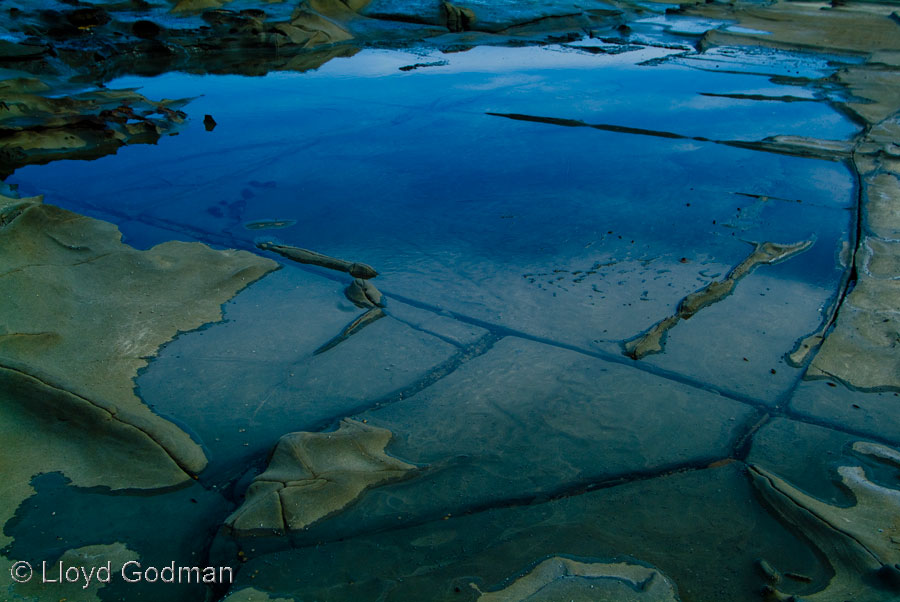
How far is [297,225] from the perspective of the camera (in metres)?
3.39

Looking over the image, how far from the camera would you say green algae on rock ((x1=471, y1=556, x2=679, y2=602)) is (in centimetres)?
152

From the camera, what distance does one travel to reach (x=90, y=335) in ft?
8.02

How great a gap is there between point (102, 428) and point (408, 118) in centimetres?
355

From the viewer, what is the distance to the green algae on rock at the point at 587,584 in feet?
4.98

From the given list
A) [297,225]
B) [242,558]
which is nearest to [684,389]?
[242,558]

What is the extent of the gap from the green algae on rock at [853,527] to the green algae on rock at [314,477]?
953 mm

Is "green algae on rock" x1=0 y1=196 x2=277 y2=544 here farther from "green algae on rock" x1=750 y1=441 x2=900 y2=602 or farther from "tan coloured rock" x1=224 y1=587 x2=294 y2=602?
"green algae on rock" x1=750 y1=441 x2=900 y2=602

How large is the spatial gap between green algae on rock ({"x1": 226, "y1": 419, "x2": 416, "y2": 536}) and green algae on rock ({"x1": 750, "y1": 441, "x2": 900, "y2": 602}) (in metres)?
0.95

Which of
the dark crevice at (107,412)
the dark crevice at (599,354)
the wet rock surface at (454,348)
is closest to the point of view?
the wet rock surface at (454,348)

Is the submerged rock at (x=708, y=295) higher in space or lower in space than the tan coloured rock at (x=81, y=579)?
higher

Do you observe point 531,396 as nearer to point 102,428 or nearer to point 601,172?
point 102,428

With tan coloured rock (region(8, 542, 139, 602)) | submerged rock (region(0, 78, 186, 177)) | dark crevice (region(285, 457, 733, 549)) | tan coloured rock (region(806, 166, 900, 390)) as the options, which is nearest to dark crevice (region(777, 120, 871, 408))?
tan coloured rock (region(806, 166, 900, 390))

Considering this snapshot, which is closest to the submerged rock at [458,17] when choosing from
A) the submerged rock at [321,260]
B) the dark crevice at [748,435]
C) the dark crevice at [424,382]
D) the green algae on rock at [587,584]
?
the submerged rock at [321,260]

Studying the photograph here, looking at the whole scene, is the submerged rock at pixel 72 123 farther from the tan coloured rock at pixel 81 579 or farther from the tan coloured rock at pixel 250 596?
the tan coloured rock at pixel 250 596
